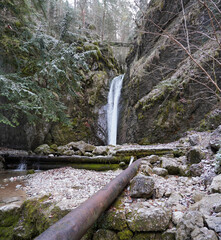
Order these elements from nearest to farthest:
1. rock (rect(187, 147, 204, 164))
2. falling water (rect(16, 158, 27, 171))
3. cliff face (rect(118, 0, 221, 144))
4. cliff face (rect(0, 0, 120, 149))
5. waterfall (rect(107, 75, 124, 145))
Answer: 1. rock (rect(187, 147, 204, 164))
2. cliff face (rect(0, 0, 120, 149))
3. falling water (rect(16, 158, 27, 171))
4. cliff face (rect(118, 0, 221, 144))
5. waterfall (rect(107, 75, 124, 145))

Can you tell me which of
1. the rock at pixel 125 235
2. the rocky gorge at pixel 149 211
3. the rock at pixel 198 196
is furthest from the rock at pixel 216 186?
the rock at pixel 125 235

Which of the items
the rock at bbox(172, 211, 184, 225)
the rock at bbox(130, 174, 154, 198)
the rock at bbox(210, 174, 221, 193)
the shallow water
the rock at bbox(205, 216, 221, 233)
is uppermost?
the rock at bbox(210, 174, 221, 193)

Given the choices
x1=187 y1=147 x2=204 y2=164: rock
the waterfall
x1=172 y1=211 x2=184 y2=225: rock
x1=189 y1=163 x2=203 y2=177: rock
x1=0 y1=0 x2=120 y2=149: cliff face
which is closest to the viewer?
x1=172 y1=211 x2=184 y2=225: rock

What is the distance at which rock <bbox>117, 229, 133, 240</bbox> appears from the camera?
69.1 inches

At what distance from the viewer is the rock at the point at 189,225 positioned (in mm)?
1366

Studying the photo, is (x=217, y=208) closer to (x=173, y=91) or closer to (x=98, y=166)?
(x=98, y=166)

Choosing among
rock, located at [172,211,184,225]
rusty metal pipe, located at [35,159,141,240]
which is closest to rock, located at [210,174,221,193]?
rock, located at [172,211,184,225]

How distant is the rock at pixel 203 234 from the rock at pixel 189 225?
0.17ft

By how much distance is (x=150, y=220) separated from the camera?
1741 millimetres

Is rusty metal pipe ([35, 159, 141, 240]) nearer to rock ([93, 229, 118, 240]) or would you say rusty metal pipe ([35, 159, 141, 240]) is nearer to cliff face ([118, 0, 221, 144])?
rock ([93, 229, 118, 240])

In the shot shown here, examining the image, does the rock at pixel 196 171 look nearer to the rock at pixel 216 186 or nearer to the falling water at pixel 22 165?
the rock at pixel 216 186

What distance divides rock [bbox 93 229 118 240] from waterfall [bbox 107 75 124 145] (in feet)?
39.3

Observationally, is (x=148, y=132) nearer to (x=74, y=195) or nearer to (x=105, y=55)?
(x=74, y=195)

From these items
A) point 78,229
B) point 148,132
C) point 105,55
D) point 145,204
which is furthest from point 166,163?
point 105,55
